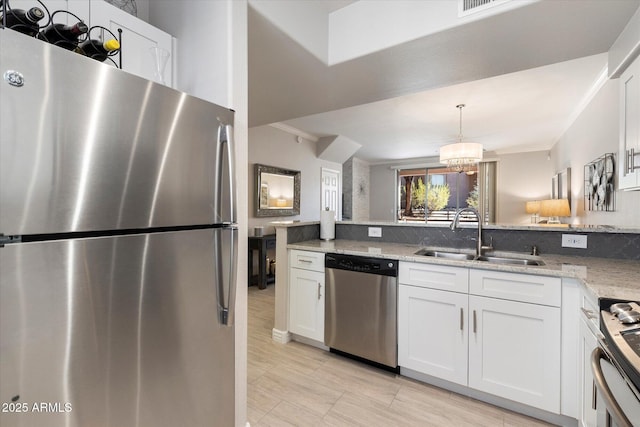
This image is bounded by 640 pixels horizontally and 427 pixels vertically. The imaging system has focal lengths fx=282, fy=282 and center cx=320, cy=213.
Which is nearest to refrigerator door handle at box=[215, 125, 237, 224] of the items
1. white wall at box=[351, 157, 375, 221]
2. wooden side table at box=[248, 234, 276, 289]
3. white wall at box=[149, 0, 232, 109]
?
white wall at box=[149, 0, 232, 109]

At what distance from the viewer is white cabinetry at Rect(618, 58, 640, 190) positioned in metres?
1.46

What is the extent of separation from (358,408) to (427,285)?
0.91 meters

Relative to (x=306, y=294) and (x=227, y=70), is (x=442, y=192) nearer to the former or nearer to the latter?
(x=306, y=294)

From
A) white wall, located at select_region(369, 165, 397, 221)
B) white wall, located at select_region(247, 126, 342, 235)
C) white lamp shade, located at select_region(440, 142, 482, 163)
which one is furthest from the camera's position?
white wall, located at select_region(369, 165, 397, 221)

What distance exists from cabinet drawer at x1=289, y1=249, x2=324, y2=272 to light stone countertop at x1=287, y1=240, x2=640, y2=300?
2.1 inches

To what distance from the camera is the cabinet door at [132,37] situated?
3.96 feet

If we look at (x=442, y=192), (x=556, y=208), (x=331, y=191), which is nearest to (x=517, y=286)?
(x=556, y=208)

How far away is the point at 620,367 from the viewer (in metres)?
0.82

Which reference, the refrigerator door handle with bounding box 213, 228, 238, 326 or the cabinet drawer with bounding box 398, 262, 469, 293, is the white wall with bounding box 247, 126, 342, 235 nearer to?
the cabinet drawer with bounding box 398, 262, 469, 293

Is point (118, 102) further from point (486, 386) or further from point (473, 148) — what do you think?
point (473, 148)

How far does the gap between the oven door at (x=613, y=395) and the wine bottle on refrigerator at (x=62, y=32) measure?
6.32ft

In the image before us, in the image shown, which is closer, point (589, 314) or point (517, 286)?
point (589, 314)

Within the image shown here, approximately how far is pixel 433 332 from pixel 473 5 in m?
2.02

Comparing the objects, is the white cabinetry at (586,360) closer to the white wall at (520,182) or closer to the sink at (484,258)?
the sink at (484,258)
